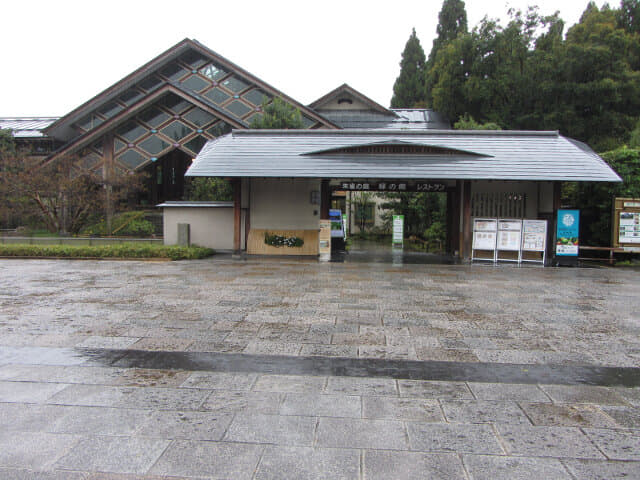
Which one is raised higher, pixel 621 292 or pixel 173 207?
pixel 173 207

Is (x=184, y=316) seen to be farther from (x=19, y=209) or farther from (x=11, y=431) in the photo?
(x=19, y=209)

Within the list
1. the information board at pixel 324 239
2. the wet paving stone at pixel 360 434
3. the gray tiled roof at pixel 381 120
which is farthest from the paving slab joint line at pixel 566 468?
the gray tiled roof at pixel 381 120

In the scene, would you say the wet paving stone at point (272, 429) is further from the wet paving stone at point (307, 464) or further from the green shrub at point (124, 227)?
the green shrub at point (124, 227)

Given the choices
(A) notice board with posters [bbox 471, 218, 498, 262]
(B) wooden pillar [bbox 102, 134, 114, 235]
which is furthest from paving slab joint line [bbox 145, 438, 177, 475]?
(B) wooden pillar [bbox 102, 134, 114, 235]

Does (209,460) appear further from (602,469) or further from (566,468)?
(602,469)

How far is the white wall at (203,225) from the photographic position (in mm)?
17219

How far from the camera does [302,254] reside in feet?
54.2

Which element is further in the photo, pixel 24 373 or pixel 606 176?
pixel 606 176

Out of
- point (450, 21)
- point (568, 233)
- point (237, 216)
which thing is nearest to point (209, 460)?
point (237, 216)

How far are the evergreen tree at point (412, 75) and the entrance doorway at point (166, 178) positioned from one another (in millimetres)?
23664

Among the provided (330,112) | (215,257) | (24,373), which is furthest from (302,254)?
(330,112)

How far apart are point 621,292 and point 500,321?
4.58m

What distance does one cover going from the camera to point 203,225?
56.7ft

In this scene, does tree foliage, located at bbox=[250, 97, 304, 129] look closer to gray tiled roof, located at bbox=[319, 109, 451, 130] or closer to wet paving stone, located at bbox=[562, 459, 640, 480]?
gray tiled roof, located at bbox=[319, 109, 451, 130]
